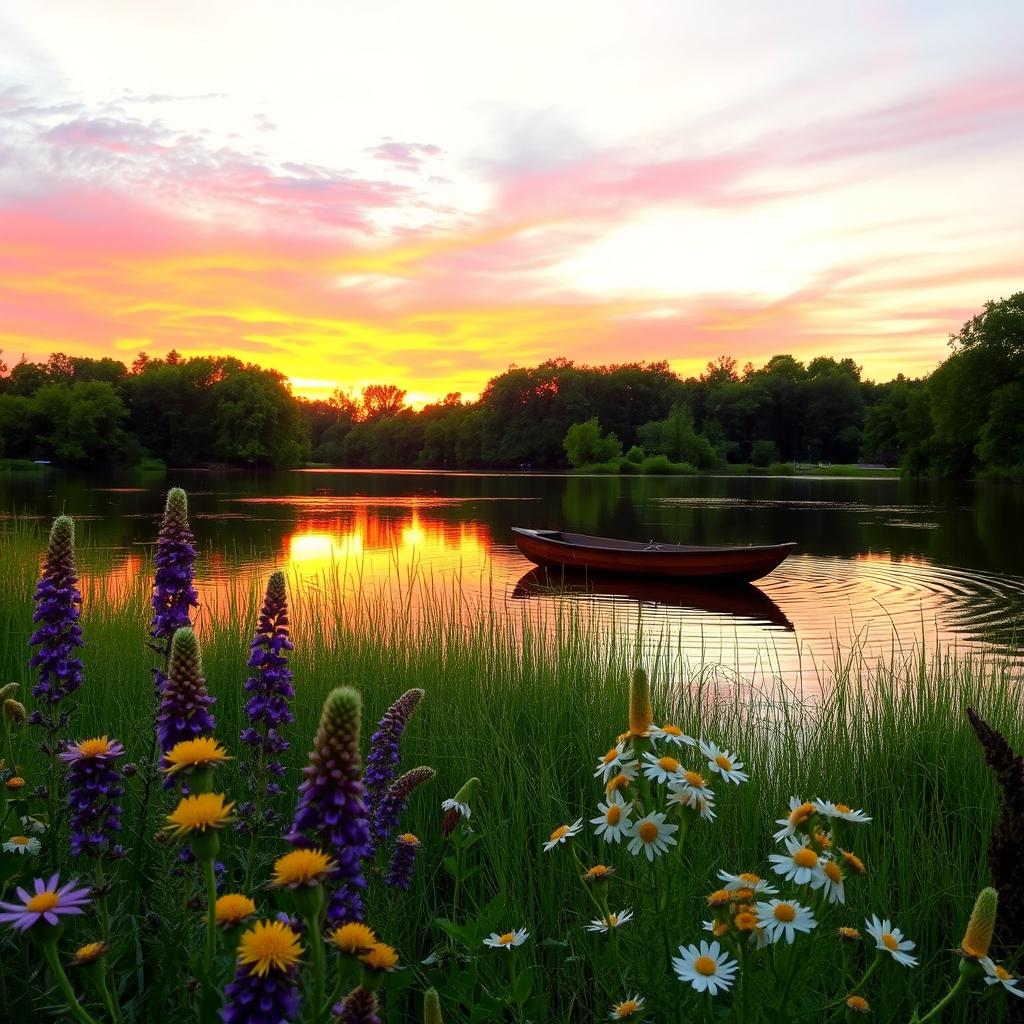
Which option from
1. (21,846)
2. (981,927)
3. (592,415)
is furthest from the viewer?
(592,415)

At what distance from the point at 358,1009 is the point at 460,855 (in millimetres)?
2054

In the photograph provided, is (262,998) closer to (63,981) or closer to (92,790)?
(63,981)

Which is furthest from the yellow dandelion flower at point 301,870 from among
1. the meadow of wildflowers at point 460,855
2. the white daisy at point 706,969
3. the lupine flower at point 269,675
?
the lupine flower at point 269,675

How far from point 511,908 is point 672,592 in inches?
959

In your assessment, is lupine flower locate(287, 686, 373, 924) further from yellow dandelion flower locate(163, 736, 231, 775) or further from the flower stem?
the flower stem

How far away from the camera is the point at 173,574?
4.02 m

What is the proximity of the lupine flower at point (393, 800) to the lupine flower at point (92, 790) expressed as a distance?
1001 millimetres

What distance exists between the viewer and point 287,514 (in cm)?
5491

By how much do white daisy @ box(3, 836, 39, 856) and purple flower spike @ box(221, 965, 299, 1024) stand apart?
2.32m

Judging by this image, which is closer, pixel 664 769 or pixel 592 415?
pixel 664 769

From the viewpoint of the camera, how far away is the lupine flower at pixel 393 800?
3.51m

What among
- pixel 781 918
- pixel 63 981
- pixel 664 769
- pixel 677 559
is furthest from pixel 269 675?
pixel 677 559

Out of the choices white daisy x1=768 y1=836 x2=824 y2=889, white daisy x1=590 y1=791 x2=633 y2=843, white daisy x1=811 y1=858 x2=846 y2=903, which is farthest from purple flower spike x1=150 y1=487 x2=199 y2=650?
white daisy x1=811 y1=858 x2=846 y2=903

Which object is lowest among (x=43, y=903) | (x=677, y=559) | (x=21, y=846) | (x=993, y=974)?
(x=677, y=559)
